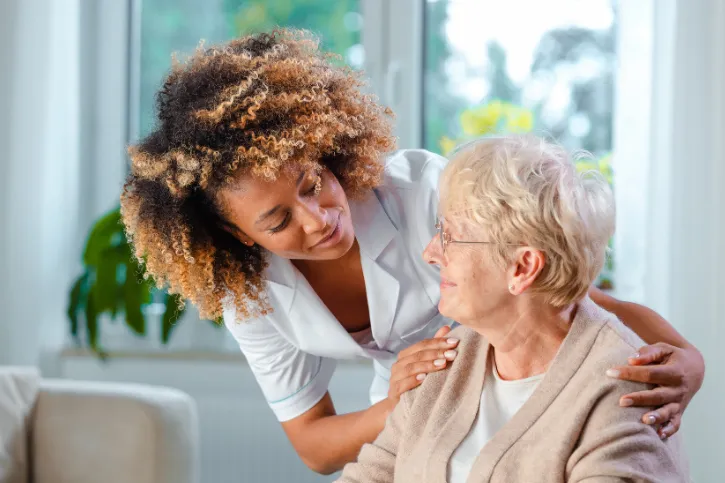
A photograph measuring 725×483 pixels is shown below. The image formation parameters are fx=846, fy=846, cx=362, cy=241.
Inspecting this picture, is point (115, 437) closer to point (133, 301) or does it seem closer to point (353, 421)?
point (353, 421)

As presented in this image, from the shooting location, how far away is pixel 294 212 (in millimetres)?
1510

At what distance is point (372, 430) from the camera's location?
1.72 metres

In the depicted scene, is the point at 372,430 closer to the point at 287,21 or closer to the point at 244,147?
the point at 244,147

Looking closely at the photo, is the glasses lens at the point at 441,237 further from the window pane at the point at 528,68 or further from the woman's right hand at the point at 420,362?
the window pane at the point at 528,68

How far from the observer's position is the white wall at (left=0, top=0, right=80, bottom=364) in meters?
3.02

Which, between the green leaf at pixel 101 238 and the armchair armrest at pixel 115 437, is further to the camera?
the green leaf at pixel 101 238

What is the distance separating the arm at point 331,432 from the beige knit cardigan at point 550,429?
160 mm

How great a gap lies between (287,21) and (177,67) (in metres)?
1.79

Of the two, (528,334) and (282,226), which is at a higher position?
(282,226)

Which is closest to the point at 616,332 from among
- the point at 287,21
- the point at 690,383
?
the point at 690,383

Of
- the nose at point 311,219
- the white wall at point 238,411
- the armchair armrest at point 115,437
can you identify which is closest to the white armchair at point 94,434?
the armchair armrest at point 115,437

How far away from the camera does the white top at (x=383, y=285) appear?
5.73 feet

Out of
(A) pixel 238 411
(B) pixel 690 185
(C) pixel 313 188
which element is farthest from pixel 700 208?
(A) pixel 238 411

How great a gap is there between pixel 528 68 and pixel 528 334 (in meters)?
1.88
